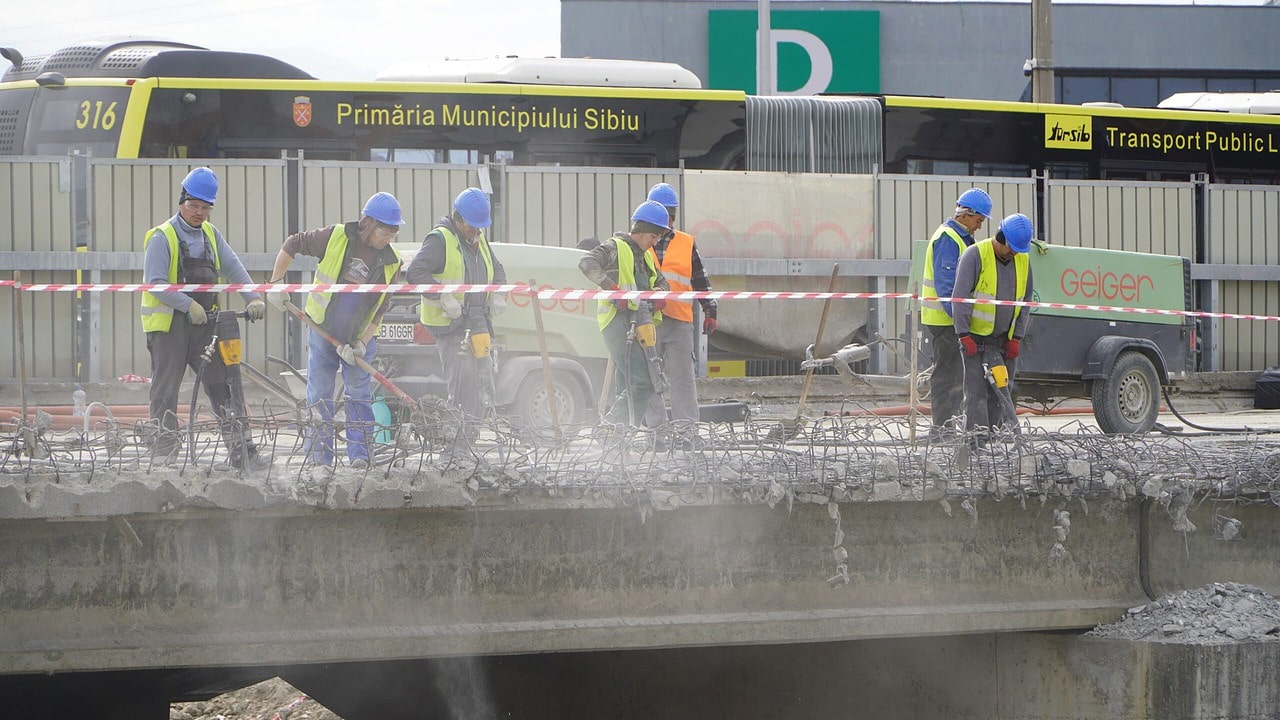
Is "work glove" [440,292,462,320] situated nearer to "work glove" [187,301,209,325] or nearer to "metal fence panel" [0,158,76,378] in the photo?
"work glove" [187,301,209,325]

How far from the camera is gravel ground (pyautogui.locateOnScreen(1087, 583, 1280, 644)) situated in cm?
607

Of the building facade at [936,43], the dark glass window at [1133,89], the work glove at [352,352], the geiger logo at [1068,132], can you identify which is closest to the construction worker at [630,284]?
the work glove at [352,352]

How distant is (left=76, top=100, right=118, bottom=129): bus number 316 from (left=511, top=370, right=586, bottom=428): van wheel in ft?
22.0

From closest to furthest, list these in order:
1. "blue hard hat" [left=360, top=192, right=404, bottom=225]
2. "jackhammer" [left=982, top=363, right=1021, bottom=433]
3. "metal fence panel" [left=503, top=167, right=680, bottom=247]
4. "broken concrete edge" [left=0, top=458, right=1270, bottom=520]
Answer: "broken concrete edge" [left=0, top=458, right=1270, bottom=520] < "blue hard hat" [left=360, top=192, right=404, bottom=225] < "jackhammer" [left=982, top=363, right=1021, bottom=433] < "metal fence panel" [left=503, top=167, right=680, bottom=247]

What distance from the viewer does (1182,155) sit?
55.2ft

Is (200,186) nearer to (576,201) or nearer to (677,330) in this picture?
(677,330)

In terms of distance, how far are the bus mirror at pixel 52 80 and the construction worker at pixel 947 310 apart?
9729mm

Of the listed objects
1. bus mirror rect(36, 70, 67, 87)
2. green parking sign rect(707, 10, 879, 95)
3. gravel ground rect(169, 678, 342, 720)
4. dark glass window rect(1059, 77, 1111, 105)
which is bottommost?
gravel ground rect(169, 678, 342, 720)

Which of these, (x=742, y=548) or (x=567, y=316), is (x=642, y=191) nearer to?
(x=567, y=316)

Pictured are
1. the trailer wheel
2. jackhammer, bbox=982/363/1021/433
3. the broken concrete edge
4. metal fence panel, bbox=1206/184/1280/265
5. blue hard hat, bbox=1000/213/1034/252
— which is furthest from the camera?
metal fence panel, bbox=1206/184/1280/265

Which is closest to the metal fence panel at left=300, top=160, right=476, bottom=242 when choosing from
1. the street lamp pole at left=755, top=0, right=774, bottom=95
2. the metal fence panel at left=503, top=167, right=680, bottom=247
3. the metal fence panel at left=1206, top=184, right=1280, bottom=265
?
the metal fence panel at left=503, top=167, right=680, bottom=247

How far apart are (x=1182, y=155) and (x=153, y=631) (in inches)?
582

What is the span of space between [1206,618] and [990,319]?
236 cm

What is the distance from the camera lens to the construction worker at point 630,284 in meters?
7.97
